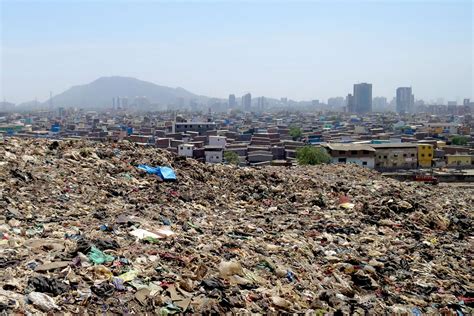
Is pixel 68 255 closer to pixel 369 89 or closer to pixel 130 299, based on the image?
pixel 130 299

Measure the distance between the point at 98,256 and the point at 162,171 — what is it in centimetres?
381

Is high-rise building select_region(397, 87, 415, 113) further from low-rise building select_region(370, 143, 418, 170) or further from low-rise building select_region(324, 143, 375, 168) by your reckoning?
low-rise building select_region(324, 143, 375, 168)

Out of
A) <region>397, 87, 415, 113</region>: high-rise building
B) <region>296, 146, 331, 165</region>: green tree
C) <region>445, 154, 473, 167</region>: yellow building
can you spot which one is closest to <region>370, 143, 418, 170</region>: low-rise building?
<region>445, 154, 473, 167</region>: yellow building

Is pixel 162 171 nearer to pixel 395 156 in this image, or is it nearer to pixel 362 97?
pixel 395 156

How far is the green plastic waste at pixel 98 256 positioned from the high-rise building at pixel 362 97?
4663 inches

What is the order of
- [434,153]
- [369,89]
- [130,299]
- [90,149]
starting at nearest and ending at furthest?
1. [130,299]
2. [90,149]
3. [434,153]
4. [369,89]

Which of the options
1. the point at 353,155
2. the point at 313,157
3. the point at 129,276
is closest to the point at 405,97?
the point at 353,155

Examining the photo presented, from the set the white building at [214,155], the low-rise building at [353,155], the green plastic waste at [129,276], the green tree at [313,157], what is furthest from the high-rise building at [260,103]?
the green plastic waste at [129,276]

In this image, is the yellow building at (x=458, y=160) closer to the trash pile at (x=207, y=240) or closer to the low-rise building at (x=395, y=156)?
the low-rise building at (x=395, y=156)

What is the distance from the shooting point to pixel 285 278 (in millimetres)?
4492

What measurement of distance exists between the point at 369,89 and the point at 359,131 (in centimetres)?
7482

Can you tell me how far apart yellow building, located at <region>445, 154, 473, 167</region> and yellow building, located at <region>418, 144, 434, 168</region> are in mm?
1017

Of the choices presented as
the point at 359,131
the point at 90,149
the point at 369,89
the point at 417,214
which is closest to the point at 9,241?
the point at 90,149

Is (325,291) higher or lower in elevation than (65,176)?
lower
